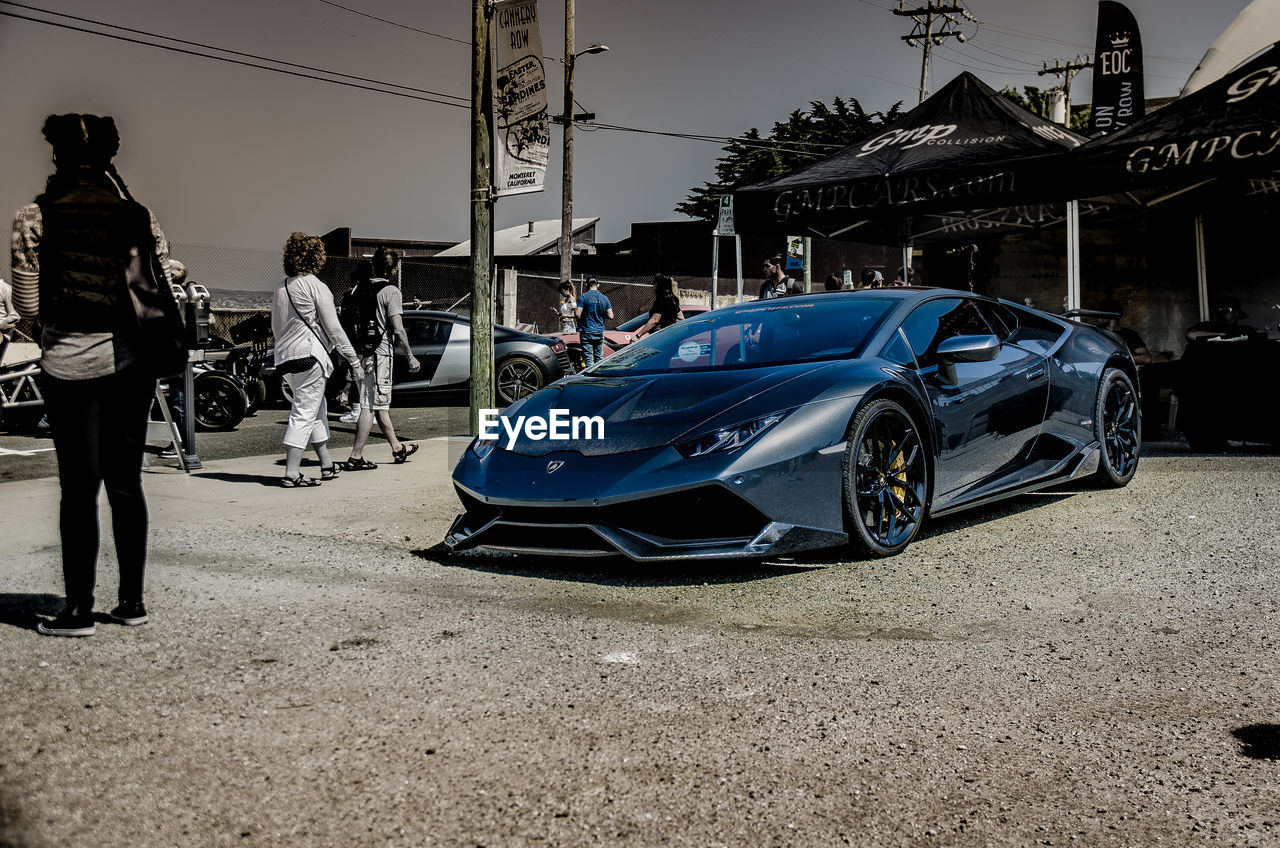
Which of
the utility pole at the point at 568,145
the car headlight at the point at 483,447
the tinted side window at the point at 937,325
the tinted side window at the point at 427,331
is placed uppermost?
the utility pole at the point at 568,145

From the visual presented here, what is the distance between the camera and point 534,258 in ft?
164

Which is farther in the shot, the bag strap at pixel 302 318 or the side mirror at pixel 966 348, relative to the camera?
the bag strap at pixel 302 318

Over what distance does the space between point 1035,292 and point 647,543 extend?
14300 millimetres

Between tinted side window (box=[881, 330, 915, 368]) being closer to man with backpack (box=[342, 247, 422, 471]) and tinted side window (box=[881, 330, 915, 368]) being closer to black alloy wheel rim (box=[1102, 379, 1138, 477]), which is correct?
black alloy wheel rim (box=[1102, 379, 1138, 477])

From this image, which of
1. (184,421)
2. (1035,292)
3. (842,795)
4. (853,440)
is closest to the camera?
(842,795)

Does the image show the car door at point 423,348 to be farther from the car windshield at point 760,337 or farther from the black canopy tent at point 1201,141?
the car windshield at point 760,337

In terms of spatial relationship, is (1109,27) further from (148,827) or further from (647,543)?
(148,827)

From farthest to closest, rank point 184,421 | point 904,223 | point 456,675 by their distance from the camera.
→ 1. point 904,223
2. point 184,421
3. point 456,675

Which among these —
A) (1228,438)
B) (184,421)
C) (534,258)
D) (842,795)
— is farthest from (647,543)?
(534,258)

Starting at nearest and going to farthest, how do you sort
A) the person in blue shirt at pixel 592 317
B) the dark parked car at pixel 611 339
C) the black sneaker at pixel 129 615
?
the black sneaker at pixel 129 615
the person in blue shirt at pixel 592 317
the dark parked car at pixel 611 339

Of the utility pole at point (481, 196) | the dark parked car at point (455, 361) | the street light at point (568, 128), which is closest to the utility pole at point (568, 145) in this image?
the street light at point (568, 128)

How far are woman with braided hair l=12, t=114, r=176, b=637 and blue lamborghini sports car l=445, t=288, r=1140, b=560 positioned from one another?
1597 mm

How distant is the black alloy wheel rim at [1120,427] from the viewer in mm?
6793

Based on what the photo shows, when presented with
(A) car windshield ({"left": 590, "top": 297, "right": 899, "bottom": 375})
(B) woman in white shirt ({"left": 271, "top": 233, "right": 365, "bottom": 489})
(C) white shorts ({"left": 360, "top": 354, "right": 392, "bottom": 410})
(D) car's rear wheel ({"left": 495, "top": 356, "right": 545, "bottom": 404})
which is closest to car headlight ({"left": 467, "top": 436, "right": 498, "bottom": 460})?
(A) car windshield ({"left": 590, "top": 297, "right": 899, "bottom": 375})
